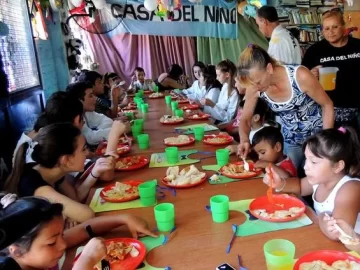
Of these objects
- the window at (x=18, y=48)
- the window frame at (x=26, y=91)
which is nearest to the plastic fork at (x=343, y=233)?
the window frame at (x=26, y=91)

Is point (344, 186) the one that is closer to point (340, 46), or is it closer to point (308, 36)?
point (340, 46)

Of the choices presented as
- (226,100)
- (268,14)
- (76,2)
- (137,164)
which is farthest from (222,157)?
(76,2)

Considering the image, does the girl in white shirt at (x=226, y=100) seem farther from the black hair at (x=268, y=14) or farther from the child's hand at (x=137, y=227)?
the child's hand at (x=137, y=227)

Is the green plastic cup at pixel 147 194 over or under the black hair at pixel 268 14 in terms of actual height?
under

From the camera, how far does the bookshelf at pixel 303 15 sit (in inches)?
241

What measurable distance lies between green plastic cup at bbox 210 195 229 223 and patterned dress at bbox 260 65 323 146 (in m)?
0.98

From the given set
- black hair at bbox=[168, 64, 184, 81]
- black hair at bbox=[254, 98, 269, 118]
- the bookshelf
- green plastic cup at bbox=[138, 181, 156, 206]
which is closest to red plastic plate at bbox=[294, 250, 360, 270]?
green plastic cup at bbox=[138, 181, 156, 206]

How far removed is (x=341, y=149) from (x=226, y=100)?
268 cm

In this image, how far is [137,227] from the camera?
3.89 ft

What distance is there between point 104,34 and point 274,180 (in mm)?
5967

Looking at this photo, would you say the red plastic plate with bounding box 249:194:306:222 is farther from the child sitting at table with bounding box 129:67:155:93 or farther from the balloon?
the balloon

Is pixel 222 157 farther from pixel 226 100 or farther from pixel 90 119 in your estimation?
pixel 226 100

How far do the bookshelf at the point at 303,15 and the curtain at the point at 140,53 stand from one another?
186 cm

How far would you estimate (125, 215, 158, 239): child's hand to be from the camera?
3.89 ft
